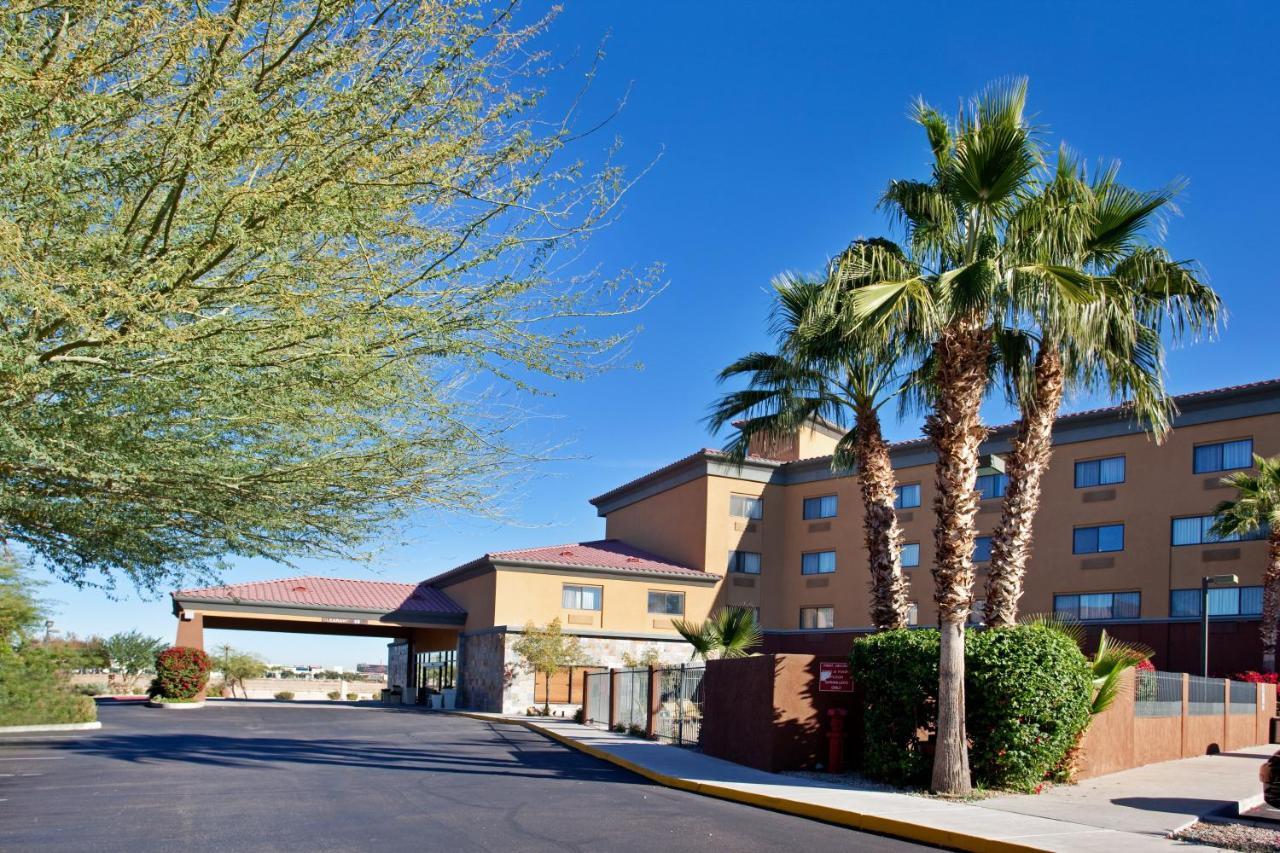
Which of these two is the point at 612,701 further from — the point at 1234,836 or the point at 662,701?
the point at 1234,836

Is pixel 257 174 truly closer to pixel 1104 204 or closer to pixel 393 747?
pixel 1104 204

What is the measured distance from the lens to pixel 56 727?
28.8 meters

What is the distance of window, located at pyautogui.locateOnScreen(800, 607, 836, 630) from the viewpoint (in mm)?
46188

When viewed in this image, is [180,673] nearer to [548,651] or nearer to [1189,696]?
[548,651]

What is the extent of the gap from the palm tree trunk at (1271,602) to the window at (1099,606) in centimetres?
483

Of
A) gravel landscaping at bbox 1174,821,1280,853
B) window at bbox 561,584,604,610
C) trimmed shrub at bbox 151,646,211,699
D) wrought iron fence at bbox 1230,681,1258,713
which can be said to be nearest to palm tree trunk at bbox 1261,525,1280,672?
wrought iron fence at bbox 1230,681,1258,713

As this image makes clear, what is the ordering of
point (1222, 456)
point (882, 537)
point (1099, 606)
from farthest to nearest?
point (1099, 606) → point (1222, 456) → point (882, 537)

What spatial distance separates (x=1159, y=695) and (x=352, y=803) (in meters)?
14.7

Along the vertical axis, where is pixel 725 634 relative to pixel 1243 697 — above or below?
above

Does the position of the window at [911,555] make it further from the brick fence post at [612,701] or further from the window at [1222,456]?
the brick fence post at [612,701]

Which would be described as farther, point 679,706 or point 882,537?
point 679,706

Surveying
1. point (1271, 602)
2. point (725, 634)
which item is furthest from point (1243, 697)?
point (725, 634)

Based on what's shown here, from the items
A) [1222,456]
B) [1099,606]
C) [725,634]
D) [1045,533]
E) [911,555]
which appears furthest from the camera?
[911,555]

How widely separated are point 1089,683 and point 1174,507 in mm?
20981
